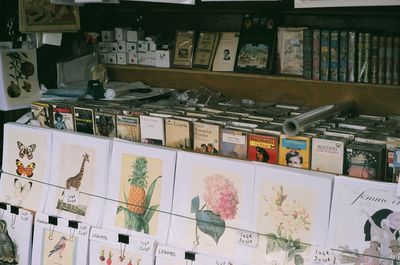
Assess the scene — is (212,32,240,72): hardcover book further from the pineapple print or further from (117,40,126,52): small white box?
the pineapple print

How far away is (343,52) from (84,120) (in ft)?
3.86

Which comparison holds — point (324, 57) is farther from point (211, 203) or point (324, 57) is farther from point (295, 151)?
point (211, 203)

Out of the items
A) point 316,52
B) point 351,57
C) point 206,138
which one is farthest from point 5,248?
point 351,57

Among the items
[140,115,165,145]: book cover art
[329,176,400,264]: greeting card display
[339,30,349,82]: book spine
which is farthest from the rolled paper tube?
[140,115,165,145]: book cover art

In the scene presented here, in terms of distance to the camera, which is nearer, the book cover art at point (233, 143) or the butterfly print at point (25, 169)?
the book cover art at point (233, 143)

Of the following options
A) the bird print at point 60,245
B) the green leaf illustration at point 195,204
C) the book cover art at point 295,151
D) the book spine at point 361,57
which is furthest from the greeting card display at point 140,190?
the book spine at point 361,57

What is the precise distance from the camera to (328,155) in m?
1.81

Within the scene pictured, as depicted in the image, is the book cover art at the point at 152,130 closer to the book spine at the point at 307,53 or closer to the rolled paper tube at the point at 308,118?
the rolled paper tube at the point at 308,118

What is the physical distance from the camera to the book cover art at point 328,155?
1.79 m

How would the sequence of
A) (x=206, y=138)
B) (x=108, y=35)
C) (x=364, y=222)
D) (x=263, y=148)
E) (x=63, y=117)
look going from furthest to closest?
(x=108, y=35)
(x=63, y=117)
(x=206, y=138)
(x=263, y=148)
(x=364, y=222)

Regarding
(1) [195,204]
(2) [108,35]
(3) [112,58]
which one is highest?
(2) [108,35]

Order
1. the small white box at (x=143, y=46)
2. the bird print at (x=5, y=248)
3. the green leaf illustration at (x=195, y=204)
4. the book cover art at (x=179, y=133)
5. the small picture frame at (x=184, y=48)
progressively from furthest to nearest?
the small white box at (x=143, y=46) < the small picture frame at (x=184, y=48) < the bird print at (x=5, y=248) < the book cover art at (x=179, y=133) < the green leaf illustration at (x=195, y=204)

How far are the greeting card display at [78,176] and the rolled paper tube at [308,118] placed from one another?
793 millimetres

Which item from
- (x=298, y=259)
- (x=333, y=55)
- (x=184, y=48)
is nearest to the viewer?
(x=298, y=259)
